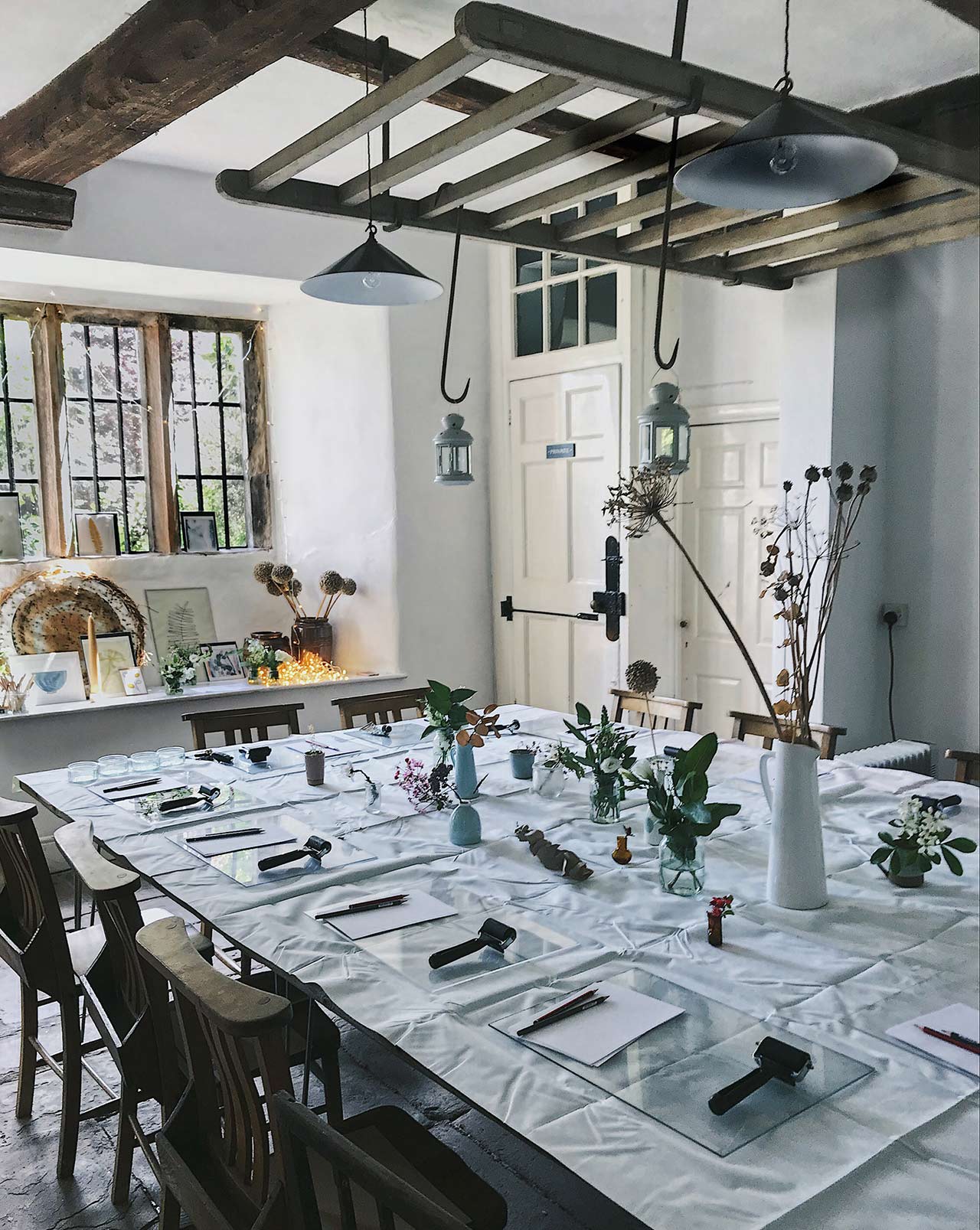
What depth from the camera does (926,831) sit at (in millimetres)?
1875

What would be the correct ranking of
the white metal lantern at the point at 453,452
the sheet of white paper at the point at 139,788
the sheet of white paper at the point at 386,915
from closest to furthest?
the sheet of white paper at the point at 386,915
the sheet of white paper at the point at 139,788
the white metal lantern at the point at 453,452

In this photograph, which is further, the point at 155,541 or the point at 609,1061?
the point at 155,541

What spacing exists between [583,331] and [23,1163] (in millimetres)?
3957

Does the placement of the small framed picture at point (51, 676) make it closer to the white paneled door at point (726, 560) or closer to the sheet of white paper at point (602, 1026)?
the white paneled door at point (726, 560)

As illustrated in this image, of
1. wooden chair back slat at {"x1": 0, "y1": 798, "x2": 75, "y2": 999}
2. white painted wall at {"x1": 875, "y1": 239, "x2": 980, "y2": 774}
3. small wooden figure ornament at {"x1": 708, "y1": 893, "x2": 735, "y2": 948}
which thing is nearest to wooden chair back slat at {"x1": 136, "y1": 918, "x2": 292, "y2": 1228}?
wooden chair back slat at {"x1": 0, "y1": 798, "x2": 75, "y2": 999}

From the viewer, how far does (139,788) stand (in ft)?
9.48

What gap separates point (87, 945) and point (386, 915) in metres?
0.91

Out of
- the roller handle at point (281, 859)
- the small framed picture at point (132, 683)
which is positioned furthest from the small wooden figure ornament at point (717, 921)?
the small framed picture at point (132, 683)

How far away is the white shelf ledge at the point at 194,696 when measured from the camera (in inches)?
171

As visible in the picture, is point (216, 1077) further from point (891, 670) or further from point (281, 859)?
point (891, 670)

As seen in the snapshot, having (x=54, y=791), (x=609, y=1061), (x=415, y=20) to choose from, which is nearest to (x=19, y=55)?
(x=415, y=20)

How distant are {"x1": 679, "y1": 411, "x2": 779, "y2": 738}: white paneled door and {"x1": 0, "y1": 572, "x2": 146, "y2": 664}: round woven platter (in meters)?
2.68

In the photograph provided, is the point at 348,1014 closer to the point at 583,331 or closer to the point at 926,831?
the point at 926,831

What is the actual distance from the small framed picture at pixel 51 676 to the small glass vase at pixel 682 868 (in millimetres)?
3360
